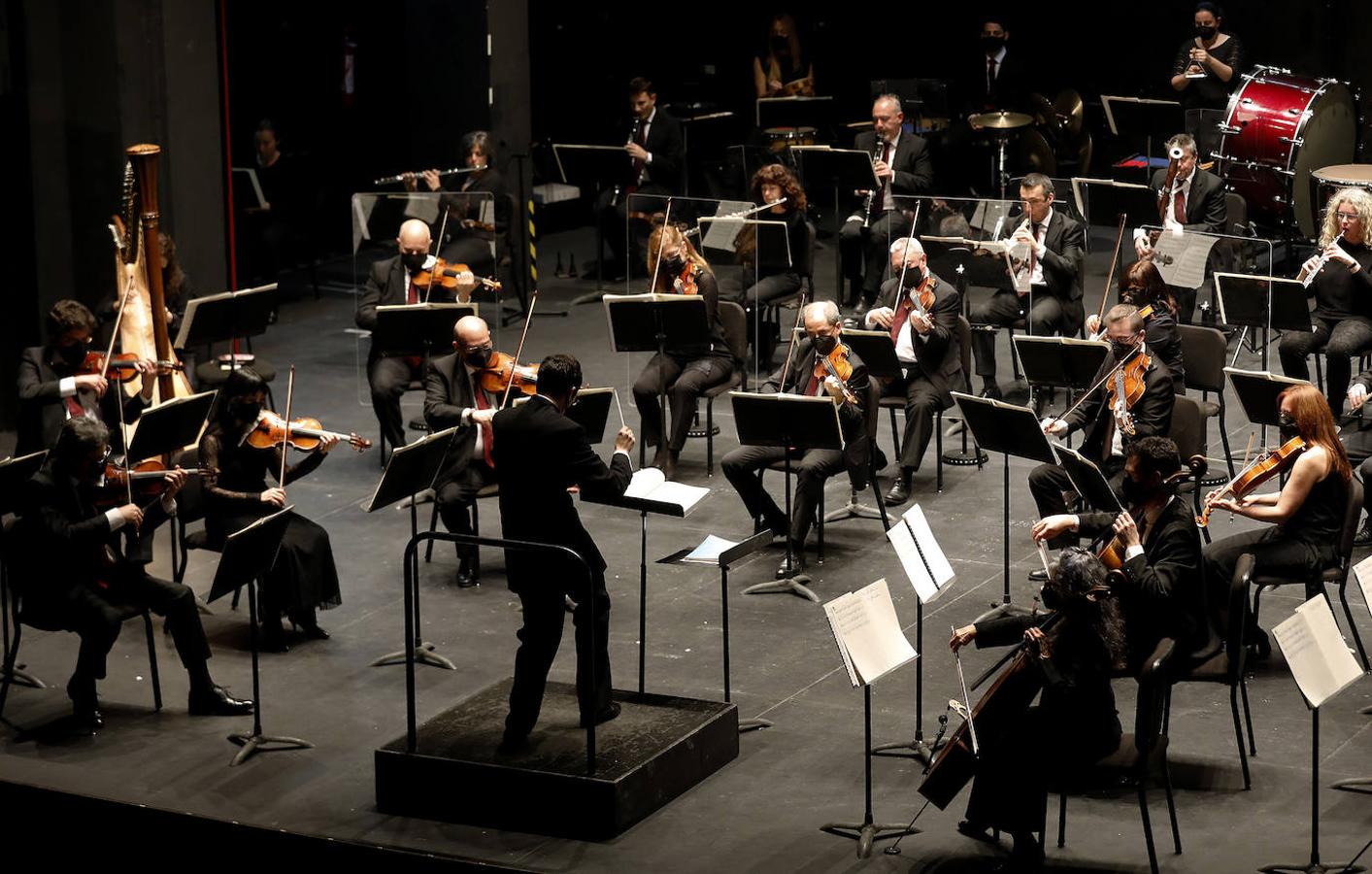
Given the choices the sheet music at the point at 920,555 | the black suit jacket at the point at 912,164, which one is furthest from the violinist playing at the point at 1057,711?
the black suit jacket at the point at 912,164

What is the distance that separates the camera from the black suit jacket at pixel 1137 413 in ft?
28.3

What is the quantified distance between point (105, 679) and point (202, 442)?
104 centimetres

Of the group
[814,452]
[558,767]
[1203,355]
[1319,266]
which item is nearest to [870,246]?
[1319,266]

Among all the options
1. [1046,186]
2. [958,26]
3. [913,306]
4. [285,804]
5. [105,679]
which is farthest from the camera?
[958,26]

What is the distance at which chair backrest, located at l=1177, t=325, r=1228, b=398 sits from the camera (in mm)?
9523

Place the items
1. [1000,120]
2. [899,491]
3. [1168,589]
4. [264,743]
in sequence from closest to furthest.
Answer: [1168,589]
[264,743]
[899,491]
[1000,120]

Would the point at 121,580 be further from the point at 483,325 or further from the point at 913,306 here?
the point at 913,306

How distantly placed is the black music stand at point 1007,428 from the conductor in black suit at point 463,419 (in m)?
2.19

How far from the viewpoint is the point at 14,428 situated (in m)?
11.6

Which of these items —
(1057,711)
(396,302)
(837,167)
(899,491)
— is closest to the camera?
(1057,711)

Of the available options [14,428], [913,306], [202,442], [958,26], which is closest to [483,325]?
[202,442]

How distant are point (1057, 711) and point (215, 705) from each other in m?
3.32

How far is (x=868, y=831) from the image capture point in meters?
6.36

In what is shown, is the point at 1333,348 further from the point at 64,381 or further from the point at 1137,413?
the point at 64,381
